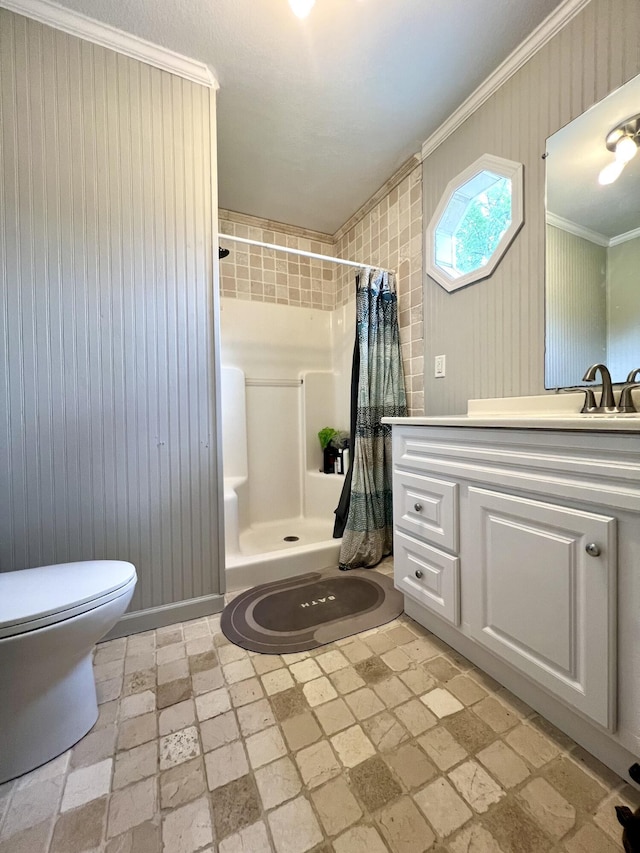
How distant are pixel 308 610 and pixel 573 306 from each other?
1584 mm

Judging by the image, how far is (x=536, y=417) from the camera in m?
0.99

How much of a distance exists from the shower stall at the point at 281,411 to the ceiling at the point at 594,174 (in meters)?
1.45

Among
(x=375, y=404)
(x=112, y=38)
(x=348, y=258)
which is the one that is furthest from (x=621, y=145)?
(x=112, y=38)

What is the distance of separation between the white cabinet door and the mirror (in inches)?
25.1

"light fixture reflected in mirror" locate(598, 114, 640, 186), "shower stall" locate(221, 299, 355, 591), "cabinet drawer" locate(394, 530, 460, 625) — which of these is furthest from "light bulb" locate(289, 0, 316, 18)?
"cabinet drawer" locate(394, 530, 460, 625)

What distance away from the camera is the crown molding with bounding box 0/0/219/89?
47.4 inches

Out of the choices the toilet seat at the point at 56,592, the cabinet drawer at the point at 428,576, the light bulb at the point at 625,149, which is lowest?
the cabinet drawer at the point at 428,576

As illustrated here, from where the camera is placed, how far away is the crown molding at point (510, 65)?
4.00 ft

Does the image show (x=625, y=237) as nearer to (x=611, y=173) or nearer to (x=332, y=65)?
(x=611, y=173)

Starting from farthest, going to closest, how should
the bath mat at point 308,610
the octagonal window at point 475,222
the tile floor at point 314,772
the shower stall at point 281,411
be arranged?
the shower stall at point 281,411
the octagonal window at point 475,222
the bath mat at point 308,610
the tile floor at point 314,772

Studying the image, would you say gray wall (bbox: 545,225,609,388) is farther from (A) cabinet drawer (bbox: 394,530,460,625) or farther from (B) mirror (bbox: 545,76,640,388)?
(A) cabinet drawer (bbox: 394,530,460,625)

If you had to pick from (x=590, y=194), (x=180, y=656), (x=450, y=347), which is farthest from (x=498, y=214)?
(x=180, y=656)

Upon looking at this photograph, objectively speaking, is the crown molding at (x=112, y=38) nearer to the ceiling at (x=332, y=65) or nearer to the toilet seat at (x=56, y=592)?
the ceiling at (x=332, y=65)

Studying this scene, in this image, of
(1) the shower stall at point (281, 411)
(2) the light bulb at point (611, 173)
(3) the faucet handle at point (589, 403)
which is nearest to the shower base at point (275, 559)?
(1) the shower stall at point (281, 411)
